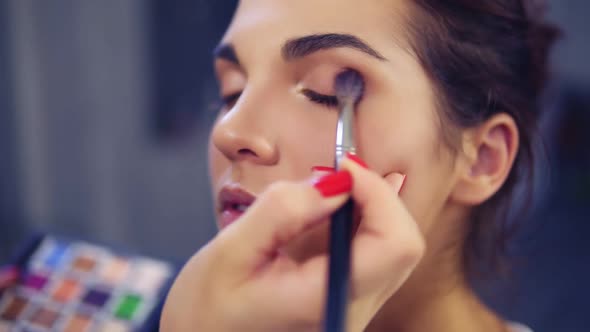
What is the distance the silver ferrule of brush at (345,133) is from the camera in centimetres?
A: 41

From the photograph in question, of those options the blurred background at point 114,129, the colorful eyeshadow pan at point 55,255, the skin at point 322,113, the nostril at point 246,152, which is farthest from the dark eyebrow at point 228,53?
the blurred background at point 114,129

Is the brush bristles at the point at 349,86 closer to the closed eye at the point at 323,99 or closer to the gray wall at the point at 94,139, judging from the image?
the closed eye at the point at 323,99

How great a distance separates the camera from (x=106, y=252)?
0.71m

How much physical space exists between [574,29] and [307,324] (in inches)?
93.0

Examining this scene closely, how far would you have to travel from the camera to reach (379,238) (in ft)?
1.14

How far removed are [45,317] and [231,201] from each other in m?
0.31

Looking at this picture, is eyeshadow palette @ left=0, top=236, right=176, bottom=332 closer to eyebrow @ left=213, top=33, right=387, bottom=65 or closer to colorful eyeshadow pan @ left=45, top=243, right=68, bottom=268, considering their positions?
colorful eyeshadow pan @ left=45, top=243, right=68, bottom=268

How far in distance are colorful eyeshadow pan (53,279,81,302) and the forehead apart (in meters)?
0.39

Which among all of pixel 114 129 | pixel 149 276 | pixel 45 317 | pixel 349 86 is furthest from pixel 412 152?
pixel 114 129

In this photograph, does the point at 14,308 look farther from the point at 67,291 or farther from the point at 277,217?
the point at 277,217

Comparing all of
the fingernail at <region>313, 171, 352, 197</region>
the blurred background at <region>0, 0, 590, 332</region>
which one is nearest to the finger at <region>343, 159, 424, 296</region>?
the fingernail at <region>313, 171, 352, 197</region>

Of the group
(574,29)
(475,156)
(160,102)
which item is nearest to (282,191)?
(475,156)

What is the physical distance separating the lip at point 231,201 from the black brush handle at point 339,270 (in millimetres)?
168

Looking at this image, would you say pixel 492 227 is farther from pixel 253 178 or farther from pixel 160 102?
pixel 160 102
